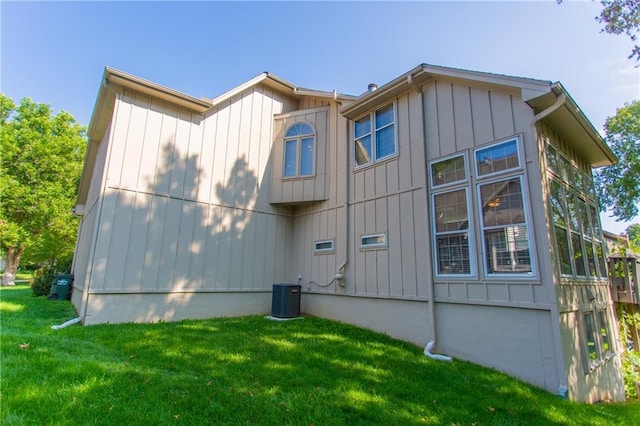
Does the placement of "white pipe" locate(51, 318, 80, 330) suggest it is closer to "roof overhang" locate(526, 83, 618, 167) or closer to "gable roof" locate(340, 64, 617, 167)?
"gable roof" locate(340, 64, 617, 167)

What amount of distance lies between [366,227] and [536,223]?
3450mm

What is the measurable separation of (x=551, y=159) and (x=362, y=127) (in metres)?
4.26

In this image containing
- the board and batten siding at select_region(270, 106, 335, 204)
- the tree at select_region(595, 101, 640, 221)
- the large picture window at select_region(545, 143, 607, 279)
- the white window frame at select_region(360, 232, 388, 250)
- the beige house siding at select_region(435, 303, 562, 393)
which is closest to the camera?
the beige house siding at select_region(435, 303, 562, 393)

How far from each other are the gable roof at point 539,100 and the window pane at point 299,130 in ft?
5.04

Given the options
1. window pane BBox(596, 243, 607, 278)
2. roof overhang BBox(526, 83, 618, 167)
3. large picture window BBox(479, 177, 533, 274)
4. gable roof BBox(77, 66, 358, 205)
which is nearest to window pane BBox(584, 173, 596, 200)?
roof overhang BBox(526, 83, 618, 167)

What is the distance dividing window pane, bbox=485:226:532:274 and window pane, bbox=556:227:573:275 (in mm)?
672

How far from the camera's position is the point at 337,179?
8.65 metres

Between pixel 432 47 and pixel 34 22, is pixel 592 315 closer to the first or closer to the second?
pixel 432 47

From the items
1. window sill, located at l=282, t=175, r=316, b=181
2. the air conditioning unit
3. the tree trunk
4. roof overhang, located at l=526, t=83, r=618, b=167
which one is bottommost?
the air conditioning unit

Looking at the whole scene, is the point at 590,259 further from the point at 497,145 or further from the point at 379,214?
the point at 379,214

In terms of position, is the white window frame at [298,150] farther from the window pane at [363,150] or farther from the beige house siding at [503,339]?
the beige house siding at [503,339]

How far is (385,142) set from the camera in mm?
7648

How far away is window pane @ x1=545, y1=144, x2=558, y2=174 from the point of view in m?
5.71

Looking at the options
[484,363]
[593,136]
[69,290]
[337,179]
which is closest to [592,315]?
Result: [484,363]
